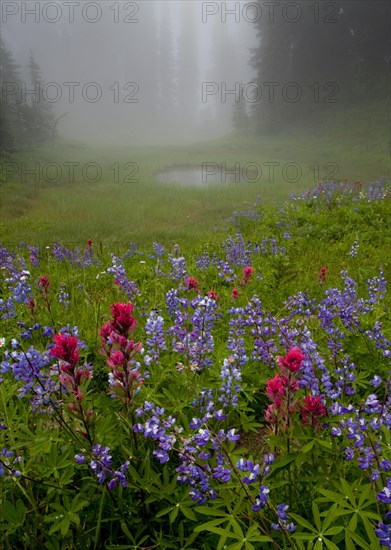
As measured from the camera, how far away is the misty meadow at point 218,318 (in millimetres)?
1524

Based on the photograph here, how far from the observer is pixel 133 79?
102m

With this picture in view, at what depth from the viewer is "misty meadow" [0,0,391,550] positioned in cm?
152

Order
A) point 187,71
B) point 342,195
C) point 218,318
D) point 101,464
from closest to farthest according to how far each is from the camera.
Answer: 1. point 101,464
2. point 218,318
3. point 342,195
4. point 187,71

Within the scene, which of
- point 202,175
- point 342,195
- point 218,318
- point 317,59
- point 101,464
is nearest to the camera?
point 101,464

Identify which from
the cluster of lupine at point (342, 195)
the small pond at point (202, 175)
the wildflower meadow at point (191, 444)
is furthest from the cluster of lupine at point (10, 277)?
the small pond at point (202, 175)

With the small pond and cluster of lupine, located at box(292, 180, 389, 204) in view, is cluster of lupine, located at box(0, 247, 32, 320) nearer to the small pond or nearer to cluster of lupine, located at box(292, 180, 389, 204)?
cluster of lupine, located at box(292, 180, 389, 204)

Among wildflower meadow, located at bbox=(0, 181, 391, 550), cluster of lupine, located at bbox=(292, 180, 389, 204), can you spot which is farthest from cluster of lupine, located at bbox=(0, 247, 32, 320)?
cluster of lupine, located at bbox=(292, 180, 389, 204)

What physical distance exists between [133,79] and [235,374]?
382 ft

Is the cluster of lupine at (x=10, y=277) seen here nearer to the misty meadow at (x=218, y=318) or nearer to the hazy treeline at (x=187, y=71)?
the misty meadow at (x=218, y=318)

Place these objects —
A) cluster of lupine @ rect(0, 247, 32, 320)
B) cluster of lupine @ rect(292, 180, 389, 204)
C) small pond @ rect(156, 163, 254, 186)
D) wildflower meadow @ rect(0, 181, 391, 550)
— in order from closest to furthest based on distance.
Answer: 1. wildflower meadow @ rect(0, 181, 391, 550)
2. cluster of lupine @ rect(0, 247, 32, 320)
3. cluster of lupine @ rect(292, 180, 389, 204)
4. small pond @ rect(156, 163, 254, 186)

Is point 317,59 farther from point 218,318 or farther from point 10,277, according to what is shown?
point 218,318

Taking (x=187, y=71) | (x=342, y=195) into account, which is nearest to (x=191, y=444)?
(x=342, y=195)

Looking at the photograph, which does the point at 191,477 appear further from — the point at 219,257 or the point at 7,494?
the point at 219,257

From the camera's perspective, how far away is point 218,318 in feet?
11.0
